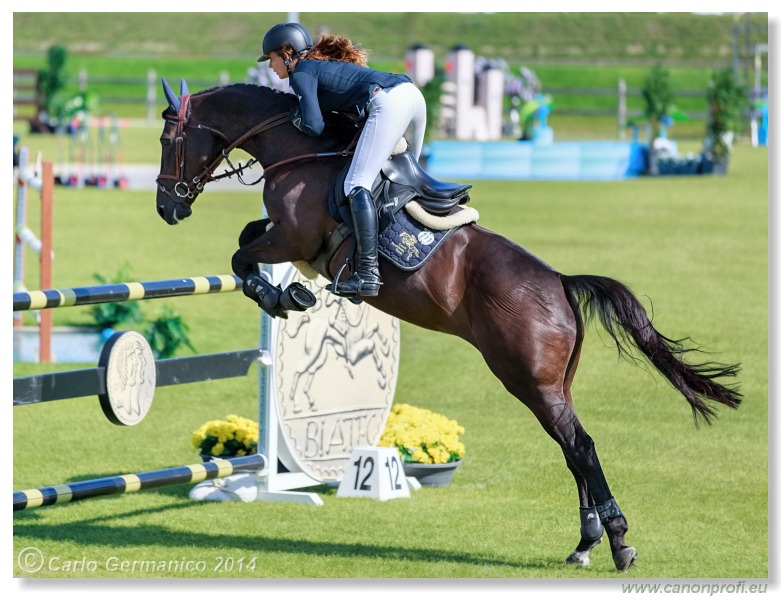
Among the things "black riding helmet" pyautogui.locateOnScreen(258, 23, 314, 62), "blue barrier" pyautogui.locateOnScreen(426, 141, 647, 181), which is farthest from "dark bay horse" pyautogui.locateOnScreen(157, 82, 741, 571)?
"blue barrier" pyautogui.locateOnScreen(426, 141, 647, 181)

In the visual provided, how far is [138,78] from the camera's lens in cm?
4744

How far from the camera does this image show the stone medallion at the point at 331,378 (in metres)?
7.21

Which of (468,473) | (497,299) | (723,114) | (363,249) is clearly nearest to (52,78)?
(723,114)

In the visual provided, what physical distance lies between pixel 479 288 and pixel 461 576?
1.30 meters

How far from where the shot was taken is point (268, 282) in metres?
5.98

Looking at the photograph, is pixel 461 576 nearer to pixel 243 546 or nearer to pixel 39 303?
pixel 243 546

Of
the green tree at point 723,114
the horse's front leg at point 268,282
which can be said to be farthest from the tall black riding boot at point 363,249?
the green tree at point 723,114

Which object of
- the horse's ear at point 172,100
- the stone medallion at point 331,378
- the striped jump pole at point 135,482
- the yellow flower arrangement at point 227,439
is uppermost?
the horse's ear at point 172,100

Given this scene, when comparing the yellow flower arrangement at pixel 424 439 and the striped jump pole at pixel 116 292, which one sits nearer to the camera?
the striped jump pole at pixel 116 292

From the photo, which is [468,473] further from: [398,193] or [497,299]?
[398,193]

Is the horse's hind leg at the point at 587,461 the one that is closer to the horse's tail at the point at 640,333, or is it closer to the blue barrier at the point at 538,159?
the horse's tail at the point at 640,333

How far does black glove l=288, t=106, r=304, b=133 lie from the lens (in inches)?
234

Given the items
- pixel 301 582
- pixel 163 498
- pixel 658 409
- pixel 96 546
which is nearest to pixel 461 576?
pixel 301 582

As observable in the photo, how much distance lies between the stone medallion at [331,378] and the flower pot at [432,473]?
273mm
